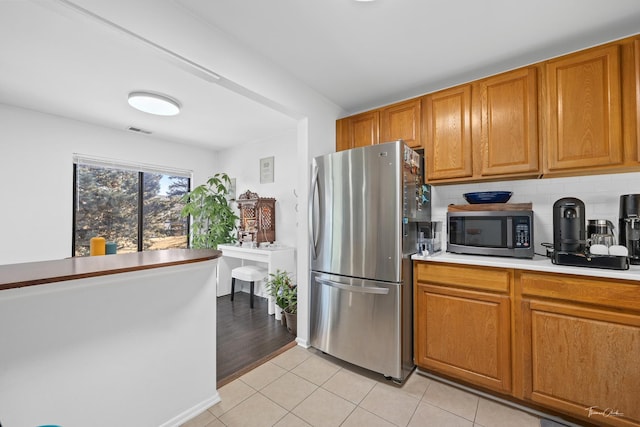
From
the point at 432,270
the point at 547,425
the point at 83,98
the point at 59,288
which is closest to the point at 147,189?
the point at 83,98

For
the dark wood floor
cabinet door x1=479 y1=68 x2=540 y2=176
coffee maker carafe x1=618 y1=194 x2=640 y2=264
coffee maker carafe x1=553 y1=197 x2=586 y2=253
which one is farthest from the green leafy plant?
coffee maker carafe x1=618 y1=194 x2=640 y2=264

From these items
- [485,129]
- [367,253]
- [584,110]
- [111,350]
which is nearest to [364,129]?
[485,129]

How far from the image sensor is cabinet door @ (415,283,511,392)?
1737 millimetres

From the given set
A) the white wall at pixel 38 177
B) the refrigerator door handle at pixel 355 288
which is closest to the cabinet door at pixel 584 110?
the refrigerator door handle at pixel 355 288

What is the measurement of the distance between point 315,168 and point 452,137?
1193mm

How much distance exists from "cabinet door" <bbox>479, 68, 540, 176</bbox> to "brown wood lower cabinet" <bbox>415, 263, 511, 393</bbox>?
0.82 m

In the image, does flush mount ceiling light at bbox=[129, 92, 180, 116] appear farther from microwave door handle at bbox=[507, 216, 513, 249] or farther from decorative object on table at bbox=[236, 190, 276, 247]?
microwave door handle at bbox=[507, 216, 513, 249]

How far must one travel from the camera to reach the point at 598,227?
1645mm

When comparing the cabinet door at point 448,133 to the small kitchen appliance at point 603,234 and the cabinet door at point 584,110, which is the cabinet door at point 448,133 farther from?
the small kitchen appliance at point 603,234

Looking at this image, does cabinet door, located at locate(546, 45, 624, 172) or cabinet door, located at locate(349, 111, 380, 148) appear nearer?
cabinet door, located at locate(546, 45, 624, 172)

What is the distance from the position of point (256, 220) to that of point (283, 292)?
49.9 inches

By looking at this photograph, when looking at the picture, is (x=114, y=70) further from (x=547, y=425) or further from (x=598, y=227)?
(x=547, y=425)

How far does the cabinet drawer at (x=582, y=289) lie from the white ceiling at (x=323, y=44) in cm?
160

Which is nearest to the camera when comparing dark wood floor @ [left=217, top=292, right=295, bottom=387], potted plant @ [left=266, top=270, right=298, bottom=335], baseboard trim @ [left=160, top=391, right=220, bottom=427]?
baseboard trim @ [left=160, top=391, right=220, bottom=427]
